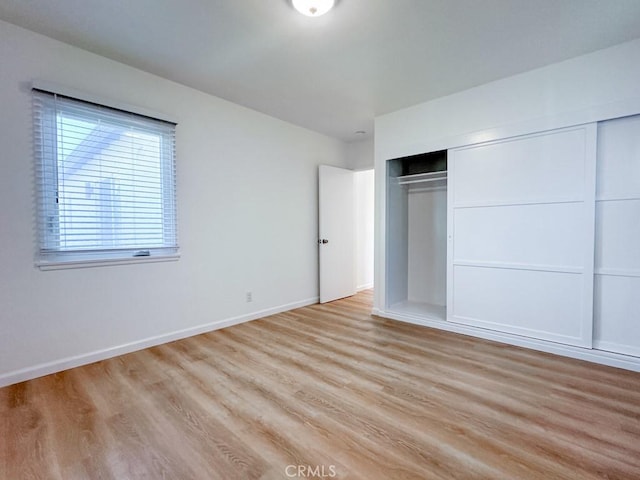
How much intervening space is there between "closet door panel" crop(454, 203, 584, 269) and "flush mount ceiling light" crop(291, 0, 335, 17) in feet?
7.80

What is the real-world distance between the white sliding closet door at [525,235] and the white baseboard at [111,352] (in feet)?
8.45

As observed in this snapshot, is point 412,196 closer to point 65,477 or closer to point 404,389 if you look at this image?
point 404,389

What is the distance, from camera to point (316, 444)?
1.59 metres

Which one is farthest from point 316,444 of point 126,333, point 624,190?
point 624,190

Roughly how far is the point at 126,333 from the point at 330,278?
2827mm

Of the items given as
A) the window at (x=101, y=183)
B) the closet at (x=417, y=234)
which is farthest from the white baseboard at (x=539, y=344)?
the window at (x=101, y=183)

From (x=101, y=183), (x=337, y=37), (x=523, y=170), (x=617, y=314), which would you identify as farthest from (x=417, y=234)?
(x=101, y=183)

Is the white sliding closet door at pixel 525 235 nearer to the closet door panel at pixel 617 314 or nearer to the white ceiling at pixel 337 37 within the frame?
the closet door panel at pixel 617 314

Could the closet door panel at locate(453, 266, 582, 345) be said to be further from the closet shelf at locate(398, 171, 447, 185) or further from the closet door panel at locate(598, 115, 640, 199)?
Answer: the closet shelf at locate(398, 171, 447, 185)

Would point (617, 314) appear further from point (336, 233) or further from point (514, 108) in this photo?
point (336, 233)

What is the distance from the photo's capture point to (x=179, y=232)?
3.13m

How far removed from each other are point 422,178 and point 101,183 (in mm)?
3600

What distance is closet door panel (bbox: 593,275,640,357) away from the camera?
2.43 metres

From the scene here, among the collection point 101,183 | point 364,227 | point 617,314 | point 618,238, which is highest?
point 101,183
